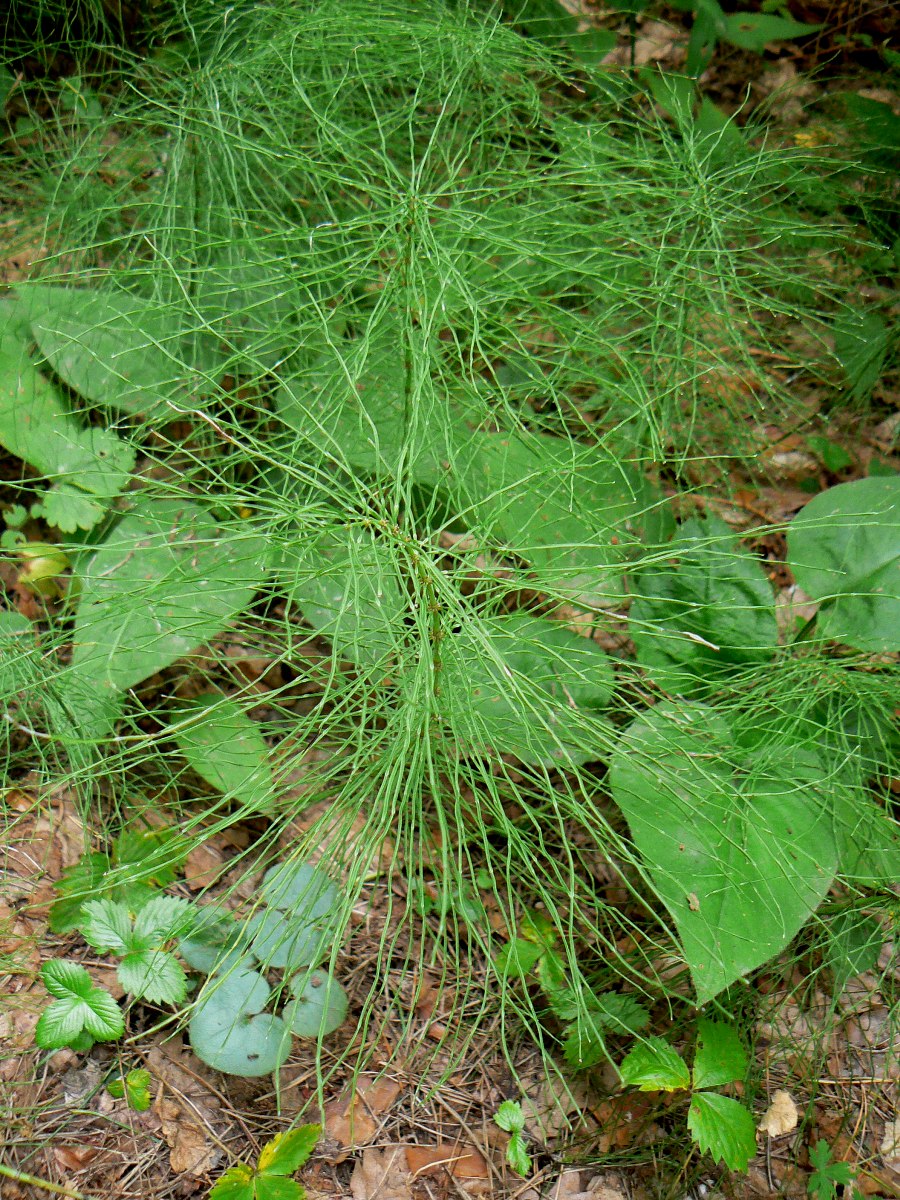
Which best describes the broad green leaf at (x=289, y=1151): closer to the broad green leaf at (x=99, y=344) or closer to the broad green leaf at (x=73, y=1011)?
the broad green leaf at (x=73, y=1011)

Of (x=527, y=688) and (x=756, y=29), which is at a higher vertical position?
(x=756, y=29)

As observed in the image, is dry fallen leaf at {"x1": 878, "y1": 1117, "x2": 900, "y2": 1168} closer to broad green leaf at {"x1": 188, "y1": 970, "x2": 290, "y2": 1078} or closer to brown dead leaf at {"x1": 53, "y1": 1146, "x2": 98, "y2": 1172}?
broad green leaf at {"x1": 188, "y1": 970, "x2": 290, "y2": 1078}

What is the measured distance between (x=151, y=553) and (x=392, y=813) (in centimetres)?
92

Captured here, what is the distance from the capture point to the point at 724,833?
1.54 m

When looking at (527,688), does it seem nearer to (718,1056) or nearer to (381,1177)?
(718,1056)

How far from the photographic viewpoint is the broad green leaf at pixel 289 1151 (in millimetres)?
1423

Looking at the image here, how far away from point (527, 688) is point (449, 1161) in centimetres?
82

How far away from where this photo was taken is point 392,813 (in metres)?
1.31

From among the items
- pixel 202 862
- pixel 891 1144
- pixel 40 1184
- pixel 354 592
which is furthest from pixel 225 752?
pixel 891 1144

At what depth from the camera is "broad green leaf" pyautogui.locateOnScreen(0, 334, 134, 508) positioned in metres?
2.03

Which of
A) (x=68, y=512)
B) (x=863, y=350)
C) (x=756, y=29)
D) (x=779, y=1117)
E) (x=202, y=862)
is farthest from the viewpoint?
(x=756, y=29)

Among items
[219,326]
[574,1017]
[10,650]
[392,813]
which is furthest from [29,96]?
[574,1017]

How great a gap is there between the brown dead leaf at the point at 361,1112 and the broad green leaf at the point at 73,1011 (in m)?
0.38

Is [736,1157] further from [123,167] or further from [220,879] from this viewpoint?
[123,167]
